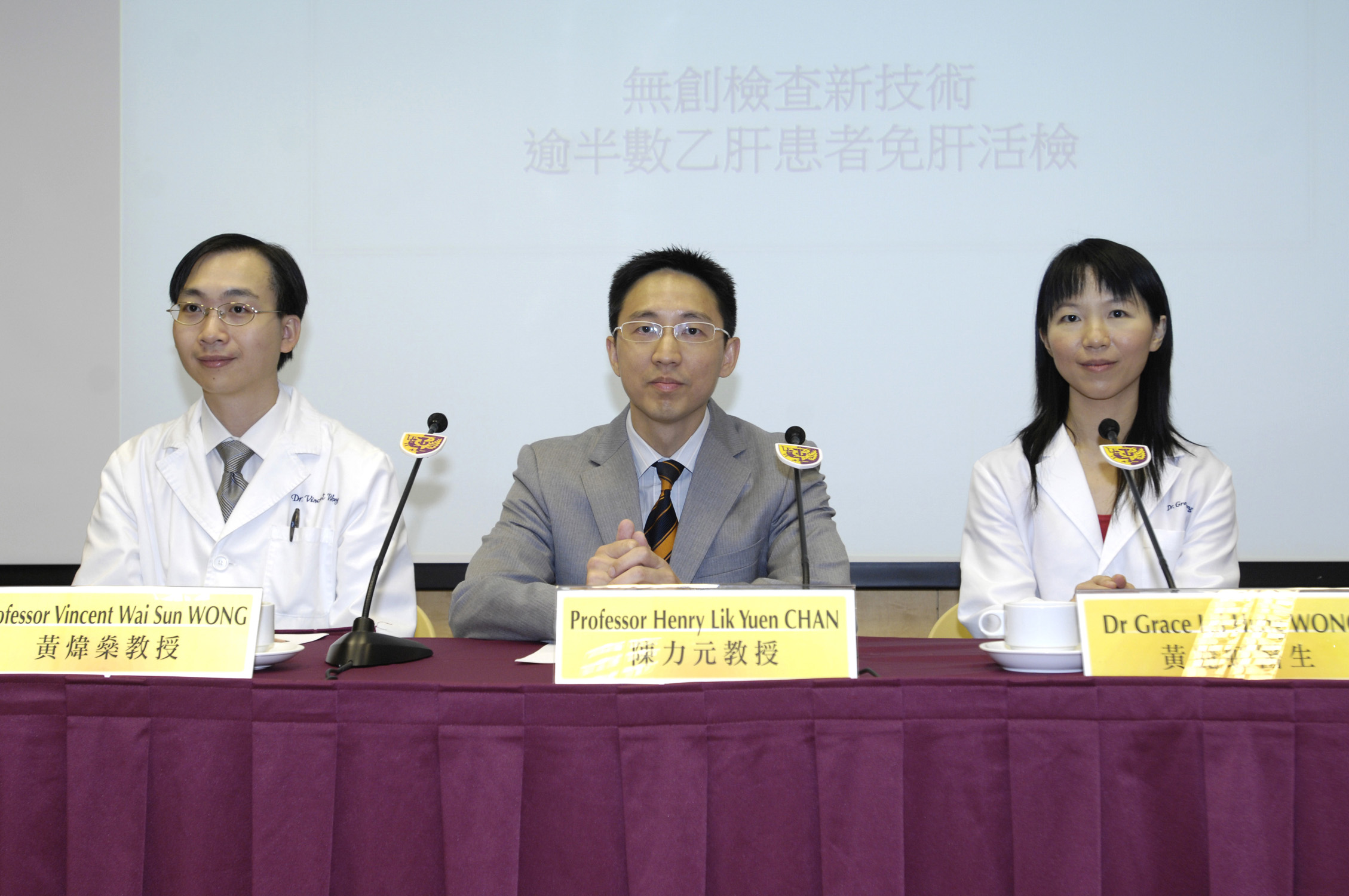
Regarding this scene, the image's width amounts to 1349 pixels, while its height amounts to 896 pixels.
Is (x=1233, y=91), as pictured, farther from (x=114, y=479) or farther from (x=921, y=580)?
(x=114, y=479)

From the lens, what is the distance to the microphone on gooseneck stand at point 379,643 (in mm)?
1232

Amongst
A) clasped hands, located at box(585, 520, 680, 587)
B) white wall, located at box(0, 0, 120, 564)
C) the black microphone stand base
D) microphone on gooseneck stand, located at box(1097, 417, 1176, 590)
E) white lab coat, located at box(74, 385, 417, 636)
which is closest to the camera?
the black microphone stand base

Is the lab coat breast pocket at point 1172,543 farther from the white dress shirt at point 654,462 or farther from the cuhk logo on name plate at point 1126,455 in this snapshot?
the white dress shirt at point 654,462

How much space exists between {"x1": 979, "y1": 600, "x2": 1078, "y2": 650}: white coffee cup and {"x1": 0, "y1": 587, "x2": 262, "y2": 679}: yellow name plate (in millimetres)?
934

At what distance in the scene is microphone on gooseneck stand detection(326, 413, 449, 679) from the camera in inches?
48.5

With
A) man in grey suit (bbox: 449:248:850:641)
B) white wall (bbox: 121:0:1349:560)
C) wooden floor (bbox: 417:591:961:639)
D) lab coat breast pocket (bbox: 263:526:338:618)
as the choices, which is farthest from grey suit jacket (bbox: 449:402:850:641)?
wooden floor (bbox: 417:591:961:639)

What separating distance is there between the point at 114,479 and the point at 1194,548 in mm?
2310

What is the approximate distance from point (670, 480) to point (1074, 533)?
34.0 inches

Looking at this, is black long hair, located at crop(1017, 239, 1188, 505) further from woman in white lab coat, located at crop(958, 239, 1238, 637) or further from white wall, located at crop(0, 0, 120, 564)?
white wall, located at crop(0, 0, 120, 564)

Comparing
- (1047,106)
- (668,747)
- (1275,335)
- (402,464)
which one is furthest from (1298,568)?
(402,464)

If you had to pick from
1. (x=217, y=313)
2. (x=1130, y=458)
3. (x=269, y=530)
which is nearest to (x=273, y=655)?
(x=269, y=530)

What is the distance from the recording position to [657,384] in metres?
1.94

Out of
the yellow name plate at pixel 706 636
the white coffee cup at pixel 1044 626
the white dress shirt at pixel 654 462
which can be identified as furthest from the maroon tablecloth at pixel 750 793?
the white dress shirt at pixel 654 462

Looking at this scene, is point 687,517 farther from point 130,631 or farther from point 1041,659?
Result: point 130,631
